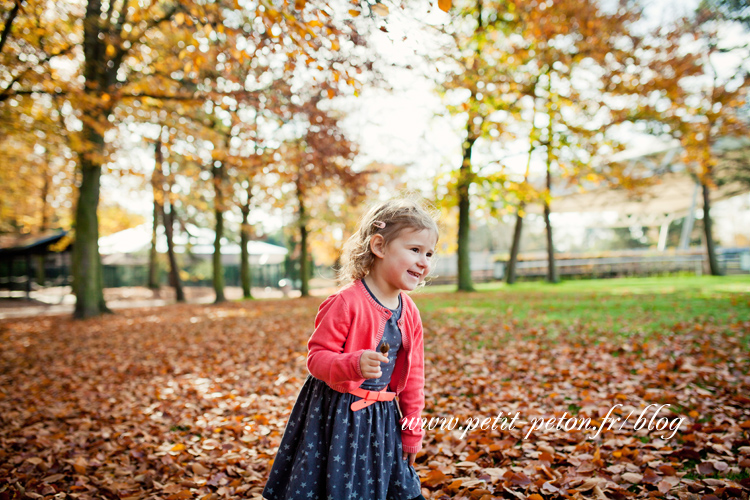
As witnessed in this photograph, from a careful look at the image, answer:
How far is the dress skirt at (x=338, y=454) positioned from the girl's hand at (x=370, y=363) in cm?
30

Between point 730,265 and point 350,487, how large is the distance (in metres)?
26.6

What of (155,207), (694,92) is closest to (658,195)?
(694,92)

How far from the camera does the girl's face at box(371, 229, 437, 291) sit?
2.05 meters

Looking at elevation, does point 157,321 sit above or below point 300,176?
below

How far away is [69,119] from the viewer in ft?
38.7

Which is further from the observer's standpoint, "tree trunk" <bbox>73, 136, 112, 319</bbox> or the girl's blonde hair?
"tree trunk" <bbox>73, 136, 112, 319</bbox>

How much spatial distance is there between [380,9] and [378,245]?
2.38 meters

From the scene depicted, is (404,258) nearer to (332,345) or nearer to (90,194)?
(332,345)

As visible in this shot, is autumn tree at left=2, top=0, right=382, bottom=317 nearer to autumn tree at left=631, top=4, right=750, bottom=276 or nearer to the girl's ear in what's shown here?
the girl's ear

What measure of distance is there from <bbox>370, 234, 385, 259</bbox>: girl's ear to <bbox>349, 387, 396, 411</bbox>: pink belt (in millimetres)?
617

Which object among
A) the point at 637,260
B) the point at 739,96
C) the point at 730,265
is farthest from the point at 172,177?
the point at 730,265

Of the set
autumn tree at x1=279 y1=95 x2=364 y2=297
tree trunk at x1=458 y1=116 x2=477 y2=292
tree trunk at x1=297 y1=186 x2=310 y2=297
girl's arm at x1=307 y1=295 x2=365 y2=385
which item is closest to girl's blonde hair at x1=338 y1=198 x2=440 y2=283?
girl's arm at x1=307 y1=295 x2=365 y2=385

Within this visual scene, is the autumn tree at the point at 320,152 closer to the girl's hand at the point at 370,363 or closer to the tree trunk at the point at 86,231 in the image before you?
the tree trunk at the point at 86,231

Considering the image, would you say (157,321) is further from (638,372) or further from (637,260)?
(637,260)
